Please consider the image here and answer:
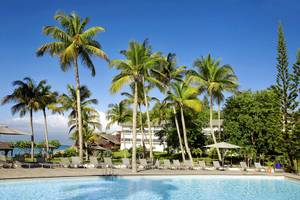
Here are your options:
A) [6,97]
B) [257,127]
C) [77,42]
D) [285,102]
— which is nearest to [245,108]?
[257,127]

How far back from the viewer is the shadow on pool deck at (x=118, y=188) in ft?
42.3

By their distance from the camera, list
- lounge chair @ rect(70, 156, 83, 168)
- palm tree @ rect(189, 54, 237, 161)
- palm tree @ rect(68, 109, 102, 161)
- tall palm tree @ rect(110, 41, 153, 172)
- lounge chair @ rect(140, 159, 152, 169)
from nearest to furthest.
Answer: tall palm tree @ rect(110, 41, 153, 172) < lounge chair @ rect(70, 156, 83, 168) < lounge chair @ rect(140, 159, 152, 169) < palm tree @ rect(189, 54, 237, 161) < palm tree @ rect(68, 109, 102, 161)

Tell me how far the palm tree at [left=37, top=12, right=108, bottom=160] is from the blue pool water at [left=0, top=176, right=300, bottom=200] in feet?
21.4

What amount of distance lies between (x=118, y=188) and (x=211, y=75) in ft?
57.0

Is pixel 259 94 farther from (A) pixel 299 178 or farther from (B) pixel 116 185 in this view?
(B) pixel 116 185

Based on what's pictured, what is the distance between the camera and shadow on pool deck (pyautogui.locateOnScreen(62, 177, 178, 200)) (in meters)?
12.9

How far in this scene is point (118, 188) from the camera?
1488 centimetres

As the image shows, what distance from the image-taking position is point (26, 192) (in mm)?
13094

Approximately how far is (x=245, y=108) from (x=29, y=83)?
22889 millimetres

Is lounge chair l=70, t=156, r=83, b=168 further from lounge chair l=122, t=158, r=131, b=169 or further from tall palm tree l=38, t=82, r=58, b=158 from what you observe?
Answer: tall palm tree l=38, t=82, r=58, b=158

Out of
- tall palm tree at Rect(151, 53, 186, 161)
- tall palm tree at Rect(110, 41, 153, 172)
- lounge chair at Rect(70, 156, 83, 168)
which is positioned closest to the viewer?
tall palm tree at Rect(110, 41, 153, 172)

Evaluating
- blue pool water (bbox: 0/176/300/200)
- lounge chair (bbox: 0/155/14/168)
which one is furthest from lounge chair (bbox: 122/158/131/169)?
lounge chair (bbox: 0/155/14/168)

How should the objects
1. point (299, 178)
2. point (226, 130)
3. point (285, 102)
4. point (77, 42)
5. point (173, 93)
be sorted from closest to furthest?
1. point (299, 178)
2. point (77, 42)
3. point (285, 102)
4. point (173, 93)
5. point (226, 130)

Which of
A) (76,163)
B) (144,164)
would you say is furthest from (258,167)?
(76,163)
